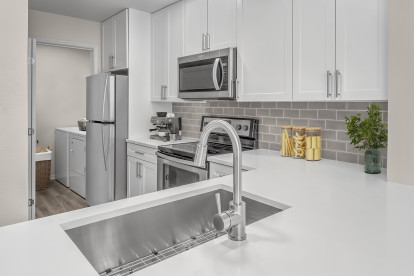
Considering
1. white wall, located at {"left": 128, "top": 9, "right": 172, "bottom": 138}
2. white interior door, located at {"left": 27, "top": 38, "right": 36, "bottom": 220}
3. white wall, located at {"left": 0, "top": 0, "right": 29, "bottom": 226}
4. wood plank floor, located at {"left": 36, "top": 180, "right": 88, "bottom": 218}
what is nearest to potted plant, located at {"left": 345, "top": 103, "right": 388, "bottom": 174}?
white wall, located at {"left": 0, "top": 0, "right": 29, "bottom": 226}

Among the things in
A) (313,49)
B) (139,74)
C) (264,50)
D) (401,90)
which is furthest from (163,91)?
(401,90)

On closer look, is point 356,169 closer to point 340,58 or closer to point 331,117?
point 331,117

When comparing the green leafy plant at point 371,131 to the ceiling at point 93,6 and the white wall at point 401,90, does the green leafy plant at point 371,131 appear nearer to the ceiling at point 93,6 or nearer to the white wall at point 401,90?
the white wall at point 401,90

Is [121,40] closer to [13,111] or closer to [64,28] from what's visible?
[64,28]

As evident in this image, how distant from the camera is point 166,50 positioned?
328cm

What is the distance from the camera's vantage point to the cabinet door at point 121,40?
344 centimetres

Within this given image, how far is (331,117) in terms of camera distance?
2.18 m

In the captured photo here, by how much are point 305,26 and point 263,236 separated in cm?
158

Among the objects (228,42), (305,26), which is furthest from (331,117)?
(228,42)

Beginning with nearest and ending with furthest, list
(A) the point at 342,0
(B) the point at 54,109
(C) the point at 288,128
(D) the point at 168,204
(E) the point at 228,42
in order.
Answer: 1. (D) the point at 168,204
2. (A) the point at 342,0
3. (C) the point at 288,128
4. (E) the point at 228,42
5. (B) the point at 54,109

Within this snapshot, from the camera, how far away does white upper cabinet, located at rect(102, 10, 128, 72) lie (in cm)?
346

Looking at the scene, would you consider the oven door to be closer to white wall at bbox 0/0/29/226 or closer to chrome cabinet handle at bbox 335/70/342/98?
chrome cabinet handle at bbox 335/70/342/98

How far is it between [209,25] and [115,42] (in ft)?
5.03

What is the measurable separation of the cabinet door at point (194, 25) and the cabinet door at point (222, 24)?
3.9 inches
